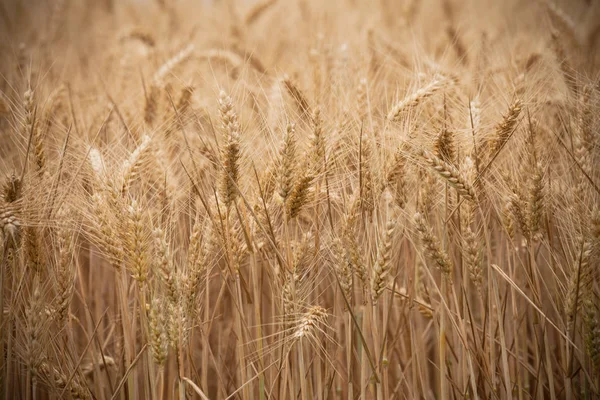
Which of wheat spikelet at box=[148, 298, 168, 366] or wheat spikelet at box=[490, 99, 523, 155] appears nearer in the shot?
wheat spikelet at box=[148, 298, 168, 366]

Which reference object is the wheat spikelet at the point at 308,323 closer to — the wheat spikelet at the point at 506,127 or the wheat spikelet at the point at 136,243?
the wheat spikelet at the point at 136,243

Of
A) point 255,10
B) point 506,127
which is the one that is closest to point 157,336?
point 506,127

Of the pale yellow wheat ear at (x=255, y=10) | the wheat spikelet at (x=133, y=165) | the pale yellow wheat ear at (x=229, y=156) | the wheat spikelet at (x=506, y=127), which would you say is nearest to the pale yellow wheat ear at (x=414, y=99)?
the wheat spikelet at (x=506, y=127)

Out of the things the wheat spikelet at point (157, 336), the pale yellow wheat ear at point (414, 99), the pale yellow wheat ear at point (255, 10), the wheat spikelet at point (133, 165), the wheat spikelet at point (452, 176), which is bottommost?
the wheat spikelet at point (157, 336)

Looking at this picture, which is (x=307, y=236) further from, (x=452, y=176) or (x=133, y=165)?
(x=133, y=165)

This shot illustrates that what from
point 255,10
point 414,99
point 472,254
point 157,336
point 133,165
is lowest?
point 157,336

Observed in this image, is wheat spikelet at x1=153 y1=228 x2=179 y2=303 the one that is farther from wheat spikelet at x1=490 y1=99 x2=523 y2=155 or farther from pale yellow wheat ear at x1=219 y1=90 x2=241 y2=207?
wheat spikelet at x1=490 y1=99 x2=523 y2=155

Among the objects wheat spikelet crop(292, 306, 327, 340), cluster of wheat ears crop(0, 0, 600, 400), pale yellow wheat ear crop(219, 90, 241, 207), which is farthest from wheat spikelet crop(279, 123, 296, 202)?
wheat spikelet crop(292, 306, 327, 340)

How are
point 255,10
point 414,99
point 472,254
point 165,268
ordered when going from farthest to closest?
point 255,10 < point 414,99 < point 472,254 < point 165,268

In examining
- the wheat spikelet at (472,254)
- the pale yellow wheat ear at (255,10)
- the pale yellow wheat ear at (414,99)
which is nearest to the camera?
the wheat spikelet at (472,254)

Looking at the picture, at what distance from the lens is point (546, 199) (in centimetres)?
157

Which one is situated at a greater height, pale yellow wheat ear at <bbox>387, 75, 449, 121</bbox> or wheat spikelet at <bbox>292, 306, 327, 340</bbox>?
pale yellow wheat ear at <bbox>387, 75, 449, 121</bbox>

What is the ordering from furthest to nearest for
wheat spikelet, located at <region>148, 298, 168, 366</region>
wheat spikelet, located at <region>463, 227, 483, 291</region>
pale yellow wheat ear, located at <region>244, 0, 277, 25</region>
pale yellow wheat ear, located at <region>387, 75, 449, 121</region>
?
pale yellow wheat ear, located at <region>244, 0, 277, 25</region> → pale yellow wheat ear, located at <region>387, 75, 449, 121</region> → wheat spikelet, located at <region>463, 227, 483, 291</region> → wheat spikelet, located at <region>148, 298, 168, 366</region>

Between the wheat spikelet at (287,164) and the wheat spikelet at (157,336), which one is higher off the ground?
the wheat spikelet at (287,164)
